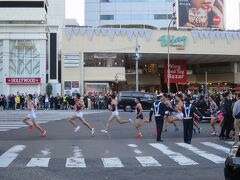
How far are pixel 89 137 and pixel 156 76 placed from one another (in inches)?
2278

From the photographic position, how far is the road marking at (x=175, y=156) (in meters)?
12.2

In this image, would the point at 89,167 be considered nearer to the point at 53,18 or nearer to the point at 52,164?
the point at 52,164

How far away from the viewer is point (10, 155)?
44.8 feet

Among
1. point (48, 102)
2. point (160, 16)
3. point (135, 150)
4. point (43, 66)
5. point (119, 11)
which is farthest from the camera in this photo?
point (160, 16)

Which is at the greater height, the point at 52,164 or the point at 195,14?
the point at 195,14

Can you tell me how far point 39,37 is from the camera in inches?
2248

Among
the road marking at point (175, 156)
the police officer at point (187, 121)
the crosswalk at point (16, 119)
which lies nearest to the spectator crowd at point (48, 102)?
the crosswalk at point (16, 119)

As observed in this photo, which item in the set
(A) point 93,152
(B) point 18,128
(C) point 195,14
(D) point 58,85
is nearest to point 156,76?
(C) point 195,14

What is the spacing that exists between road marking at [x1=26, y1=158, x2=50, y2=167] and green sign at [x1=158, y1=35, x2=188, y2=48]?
51.8 meters

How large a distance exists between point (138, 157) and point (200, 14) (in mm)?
58272

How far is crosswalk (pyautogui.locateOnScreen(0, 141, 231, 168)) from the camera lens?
1187 centimetres

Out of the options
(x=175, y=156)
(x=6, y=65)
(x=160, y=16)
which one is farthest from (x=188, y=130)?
(x=160, y=16)

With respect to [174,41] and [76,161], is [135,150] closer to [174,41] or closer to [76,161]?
[76,161]

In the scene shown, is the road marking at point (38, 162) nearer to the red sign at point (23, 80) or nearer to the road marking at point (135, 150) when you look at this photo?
the road marking at point (135, 150)
